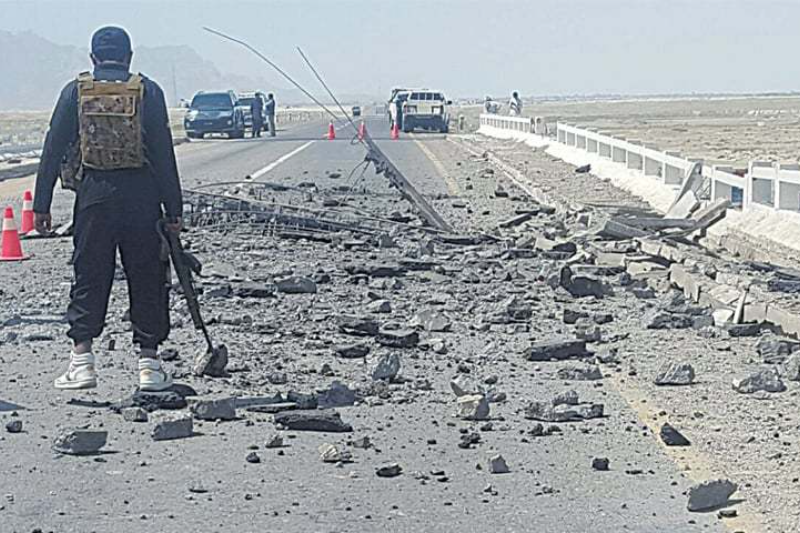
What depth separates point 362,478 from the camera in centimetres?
705

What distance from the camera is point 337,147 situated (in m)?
49.8

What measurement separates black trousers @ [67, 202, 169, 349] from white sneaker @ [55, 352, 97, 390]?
11 cm

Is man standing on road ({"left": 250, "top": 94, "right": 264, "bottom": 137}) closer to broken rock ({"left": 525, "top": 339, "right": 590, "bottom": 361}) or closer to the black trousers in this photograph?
broken rock ({"left": 525, "top": 339, "right": 590, "bottom": 361})

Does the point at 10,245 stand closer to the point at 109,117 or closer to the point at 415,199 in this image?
the point at 415,199

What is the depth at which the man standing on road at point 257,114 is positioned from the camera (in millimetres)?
65812

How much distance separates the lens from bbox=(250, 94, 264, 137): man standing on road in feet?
216

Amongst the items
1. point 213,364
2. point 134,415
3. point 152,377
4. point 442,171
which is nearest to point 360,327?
point 213,364

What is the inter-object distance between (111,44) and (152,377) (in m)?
1.93

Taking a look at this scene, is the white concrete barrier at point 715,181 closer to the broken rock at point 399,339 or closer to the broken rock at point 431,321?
the broken rock at point 431,321

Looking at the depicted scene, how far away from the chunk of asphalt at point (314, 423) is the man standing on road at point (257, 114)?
58.0 m

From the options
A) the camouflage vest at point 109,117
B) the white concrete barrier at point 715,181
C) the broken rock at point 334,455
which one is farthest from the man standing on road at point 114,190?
the white concrete barrier at point 715,181

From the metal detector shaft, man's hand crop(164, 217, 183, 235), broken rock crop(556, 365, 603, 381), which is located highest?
man's hand crop(164, 217, 183, 235)

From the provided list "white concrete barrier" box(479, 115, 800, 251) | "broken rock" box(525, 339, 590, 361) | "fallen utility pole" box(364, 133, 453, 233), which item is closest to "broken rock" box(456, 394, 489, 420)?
"broken rock" box(525, 339, 590, 361)

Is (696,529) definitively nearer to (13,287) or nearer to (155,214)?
(155,214)
